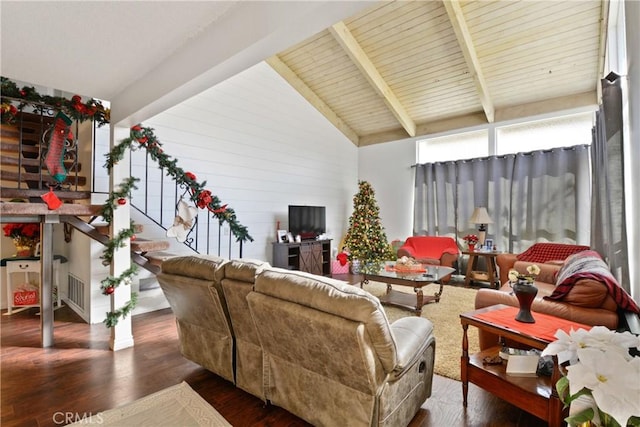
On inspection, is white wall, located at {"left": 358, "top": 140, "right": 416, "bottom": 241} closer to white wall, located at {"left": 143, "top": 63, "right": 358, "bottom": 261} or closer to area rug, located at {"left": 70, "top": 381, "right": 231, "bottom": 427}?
white wall, located at {"left": 143, "top": 63, "right": 358, "bottom": 261}

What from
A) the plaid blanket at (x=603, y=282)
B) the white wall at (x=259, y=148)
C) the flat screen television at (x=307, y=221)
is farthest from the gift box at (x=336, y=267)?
the plaid blanket at (x=603, y=282)

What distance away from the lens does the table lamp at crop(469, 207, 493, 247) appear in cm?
547

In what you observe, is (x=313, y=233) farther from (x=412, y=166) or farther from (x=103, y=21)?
(x=103, y=21)

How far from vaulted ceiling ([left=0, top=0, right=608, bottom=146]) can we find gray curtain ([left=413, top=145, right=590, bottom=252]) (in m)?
0.89

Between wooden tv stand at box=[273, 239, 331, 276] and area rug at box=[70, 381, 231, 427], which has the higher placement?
wooden tv stand at box=[273, 239, 331, 276]

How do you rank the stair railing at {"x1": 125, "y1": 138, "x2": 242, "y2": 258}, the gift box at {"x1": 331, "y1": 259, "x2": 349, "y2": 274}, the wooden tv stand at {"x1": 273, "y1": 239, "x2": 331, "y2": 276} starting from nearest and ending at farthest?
the stair railing at {"x1": 125, "y1": 138, "x2": 242, "y2": 258}
the wooden tv stand at {"x1": 273, "y1": 239, "x2": 331, "y2": 276}
the gift box at {"x1": 331, "y1": 259, "x2": 349, "y2": 274}

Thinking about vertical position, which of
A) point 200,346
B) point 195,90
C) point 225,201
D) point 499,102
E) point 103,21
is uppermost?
point 499,102

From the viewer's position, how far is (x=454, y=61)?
505 centimetres

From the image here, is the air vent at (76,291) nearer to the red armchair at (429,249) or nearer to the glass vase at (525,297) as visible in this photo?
the glass vase at (525,297)

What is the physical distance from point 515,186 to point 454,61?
8.22 ft

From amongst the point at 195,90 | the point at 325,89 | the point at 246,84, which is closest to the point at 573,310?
the point at 195,90

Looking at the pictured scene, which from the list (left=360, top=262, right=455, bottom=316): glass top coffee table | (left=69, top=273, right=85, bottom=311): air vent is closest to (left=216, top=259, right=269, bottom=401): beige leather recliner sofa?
(left=360, top=262, right=455, bottom=316): glass top coffee table

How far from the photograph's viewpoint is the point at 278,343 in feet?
5.86

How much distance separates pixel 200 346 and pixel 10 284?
326cm
